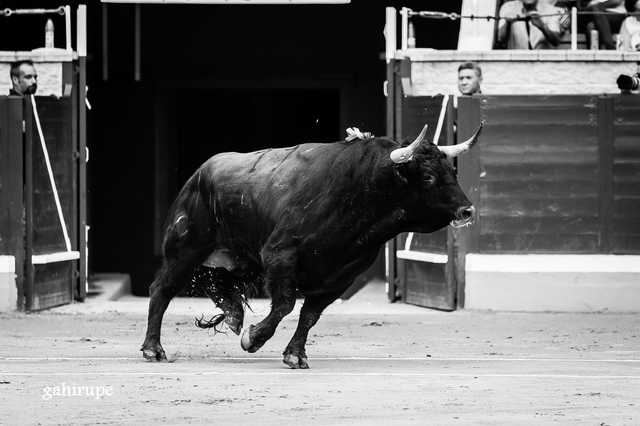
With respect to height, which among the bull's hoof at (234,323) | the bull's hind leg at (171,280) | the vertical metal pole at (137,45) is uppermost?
the vertical metal pole at (137,45)

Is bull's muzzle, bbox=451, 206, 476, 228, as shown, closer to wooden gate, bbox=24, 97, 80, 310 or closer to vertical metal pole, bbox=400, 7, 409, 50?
vertical metal pole, bbox=400, 7, 409, 50

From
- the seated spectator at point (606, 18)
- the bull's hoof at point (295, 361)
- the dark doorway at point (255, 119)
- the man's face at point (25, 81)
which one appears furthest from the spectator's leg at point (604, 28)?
the bull's hoof at point (295, 361)

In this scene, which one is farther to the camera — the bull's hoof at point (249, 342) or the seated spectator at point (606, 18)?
the seated spectator at point (606, 18)

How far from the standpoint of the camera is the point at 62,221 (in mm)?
16484

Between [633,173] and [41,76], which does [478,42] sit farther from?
[41,76]

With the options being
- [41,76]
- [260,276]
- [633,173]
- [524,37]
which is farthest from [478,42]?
[260,276]

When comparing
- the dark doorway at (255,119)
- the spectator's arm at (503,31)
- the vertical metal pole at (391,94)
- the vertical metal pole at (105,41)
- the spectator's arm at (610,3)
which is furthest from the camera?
the dark doorway at (255,119)

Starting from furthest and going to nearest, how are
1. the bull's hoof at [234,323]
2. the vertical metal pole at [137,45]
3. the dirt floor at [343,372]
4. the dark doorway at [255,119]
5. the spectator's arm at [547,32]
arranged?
the dark doorway at [255,119] < the vertical metal pole at [137,45] < the spectator's arm at [547,32] < the bull's hoof at [234,323] < the dirt floor at [343,372]

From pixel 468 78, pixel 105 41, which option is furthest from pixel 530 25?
pixel 105 41

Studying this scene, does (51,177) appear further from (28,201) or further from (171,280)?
(171,280)

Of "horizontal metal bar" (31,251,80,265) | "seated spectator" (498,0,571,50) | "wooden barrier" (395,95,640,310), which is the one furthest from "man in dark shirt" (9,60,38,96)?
"seated spectator" (498,0,571,50)

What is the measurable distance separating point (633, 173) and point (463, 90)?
1.77m

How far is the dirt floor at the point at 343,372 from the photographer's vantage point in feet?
30.2

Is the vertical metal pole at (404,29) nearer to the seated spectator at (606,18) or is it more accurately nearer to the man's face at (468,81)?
the man's face at (468,81)
